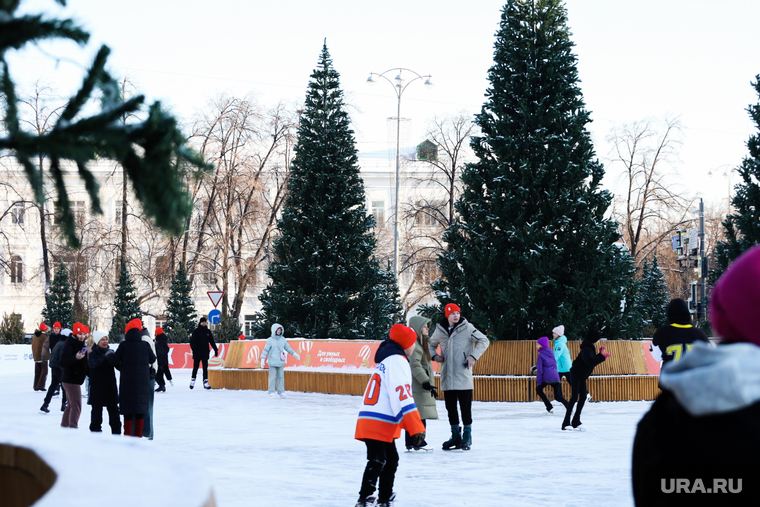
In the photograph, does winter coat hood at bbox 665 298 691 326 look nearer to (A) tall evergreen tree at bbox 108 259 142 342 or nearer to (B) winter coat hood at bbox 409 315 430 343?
(B) winter coat hood at bbox 409 315 430 343

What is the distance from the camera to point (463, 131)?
45.3 metres

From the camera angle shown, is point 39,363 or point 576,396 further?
point 39,363

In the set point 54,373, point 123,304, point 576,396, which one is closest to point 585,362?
point 576,396

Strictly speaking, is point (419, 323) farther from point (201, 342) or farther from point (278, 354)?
point (201, 342)

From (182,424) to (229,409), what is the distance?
3.18m

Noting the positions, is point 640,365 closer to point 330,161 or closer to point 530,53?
point 530,53

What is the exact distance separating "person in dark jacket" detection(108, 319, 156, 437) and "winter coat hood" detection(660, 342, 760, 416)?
9.64m

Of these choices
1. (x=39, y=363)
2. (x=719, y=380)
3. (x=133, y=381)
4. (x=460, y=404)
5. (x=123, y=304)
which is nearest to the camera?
(x=719, y=380)

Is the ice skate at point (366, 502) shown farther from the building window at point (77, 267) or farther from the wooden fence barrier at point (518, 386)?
the building window at point (77, 267)

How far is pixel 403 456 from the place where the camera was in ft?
36.4

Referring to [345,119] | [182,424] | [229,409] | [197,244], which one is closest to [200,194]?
[197,244]

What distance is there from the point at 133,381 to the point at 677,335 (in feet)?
19.6

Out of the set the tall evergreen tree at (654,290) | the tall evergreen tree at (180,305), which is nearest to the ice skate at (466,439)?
the tall evergreen tree at (180,305)

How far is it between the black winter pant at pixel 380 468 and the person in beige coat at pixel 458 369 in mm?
3538
